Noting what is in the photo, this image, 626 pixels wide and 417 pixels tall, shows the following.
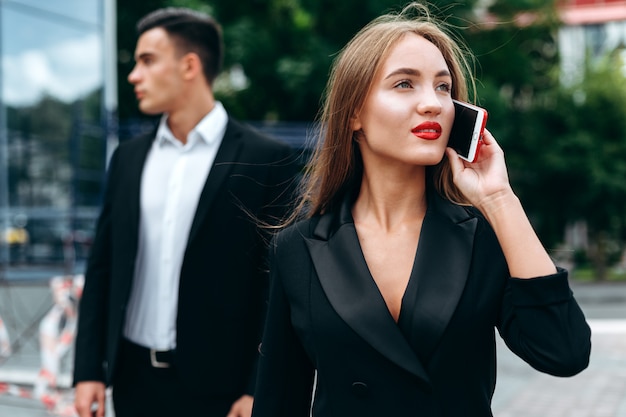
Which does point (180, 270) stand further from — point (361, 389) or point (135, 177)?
point (361, 389)

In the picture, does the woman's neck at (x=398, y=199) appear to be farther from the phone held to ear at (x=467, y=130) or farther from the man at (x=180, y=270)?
the man at (x=180, y=270)

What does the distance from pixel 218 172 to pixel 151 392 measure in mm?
839

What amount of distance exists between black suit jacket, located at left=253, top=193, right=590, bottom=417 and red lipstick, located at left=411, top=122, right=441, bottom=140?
0.60 ft

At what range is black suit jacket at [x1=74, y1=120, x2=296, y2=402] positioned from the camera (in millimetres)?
2881

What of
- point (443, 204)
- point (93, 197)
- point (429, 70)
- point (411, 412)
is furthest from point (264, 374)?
point (93, 197)

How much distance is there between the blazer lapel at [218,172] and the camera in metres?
2.92

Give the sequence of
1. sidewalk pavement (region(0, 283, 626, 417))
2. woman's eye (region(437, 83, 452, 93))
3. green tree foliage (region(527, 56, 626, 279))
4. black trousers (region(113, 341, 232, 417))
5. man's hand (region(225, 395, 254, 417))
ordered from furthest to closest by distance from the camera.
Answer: green tree foliage (region(527, 56, 626, 279))
sidewalk pavement (region(0, 283, 626, 417))
black trousers (region(113, 341, 232, 417))
man's hand (region(225, 395, 254, 417))
woman's eye (region(437, 83, 452, 93))

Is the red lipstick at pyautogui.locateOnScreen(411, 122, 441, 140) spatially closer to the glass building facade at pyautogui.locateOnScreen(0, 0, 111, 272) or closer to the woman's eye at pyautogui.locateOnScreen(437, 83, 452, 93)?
the woman's eye at pyautogui.locateOnScreen(437, 83, 452, 93)

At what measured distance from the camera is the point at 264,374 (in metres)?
2.01

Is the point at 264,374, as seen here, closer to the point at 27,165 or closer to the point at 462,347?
the point at 462,347

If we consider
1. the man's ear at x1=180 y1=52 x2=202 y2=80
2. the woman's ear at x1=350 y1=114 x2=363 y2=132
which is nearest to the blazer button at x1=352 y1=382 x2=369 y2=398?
the woman's ear at x1=350 y1=114 x2=363 y2=132

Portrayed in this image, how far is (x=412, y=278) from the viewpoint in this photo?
1.87m

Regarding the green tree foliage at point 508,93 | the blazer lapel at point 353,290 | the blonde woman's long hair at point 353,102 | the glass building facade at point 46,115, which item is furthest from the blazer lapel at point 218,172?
the green tree foliage at point 508,93

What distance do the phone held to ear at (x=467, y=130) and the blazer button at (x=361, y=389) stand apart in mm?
579
